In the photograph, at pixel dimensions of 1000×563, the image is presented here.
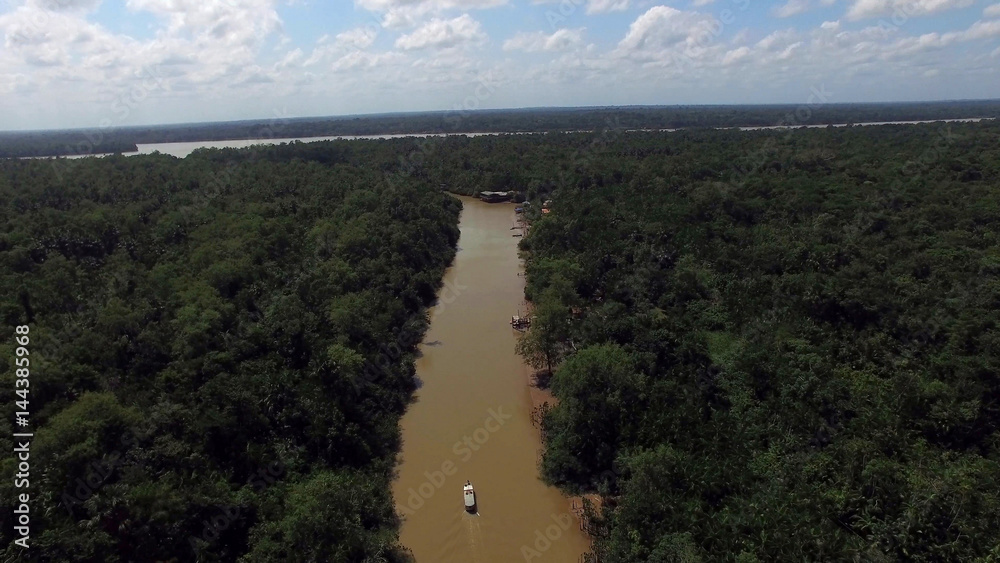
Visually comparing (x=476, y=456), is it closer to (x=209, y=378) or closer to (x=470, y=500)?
(x=470, y=500)

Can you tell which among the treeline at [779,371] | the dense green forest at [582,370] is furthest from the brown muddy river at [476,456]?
the treeline at [779,371]

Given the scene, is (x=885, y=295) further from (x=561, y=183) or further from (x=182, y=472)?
(x=561, y=183)

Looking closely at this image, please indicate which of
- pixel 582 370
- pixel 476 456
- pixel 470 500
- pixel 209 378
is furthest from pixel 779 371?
pixel 209 378

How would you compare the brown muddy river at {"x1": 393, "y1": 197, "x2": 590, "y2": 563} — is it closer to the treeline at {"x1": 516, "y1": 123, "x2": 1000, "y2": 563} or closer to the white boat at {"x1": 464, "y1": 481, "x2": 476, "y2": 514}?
the white boat at {"x1": 464, "y1": 481, "x2": 476, "y2": 514}

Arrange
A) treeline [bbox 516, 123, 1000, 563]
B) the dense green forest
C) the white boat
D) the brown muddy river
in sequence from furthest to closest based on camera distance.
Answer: the white boat
the brown muddy river
the dense green forest
treeline [bbox 516, 123, 1000, 563]

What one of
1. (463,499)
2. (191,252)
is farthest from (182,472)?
(191,252)

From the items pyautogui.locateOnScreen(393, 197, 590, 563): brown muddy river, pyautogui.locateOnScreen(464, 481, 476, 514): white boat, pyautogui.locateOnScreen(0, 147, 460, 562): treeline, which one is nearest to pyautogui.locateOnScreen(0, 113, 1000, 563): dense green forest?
pyautogui.locateOnScreen(0, 147, 460, 562): treeline

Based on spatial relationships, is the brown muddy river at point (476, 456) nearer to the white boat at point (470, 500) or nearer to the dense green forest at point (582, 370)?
the white boat at point (470, 500)
